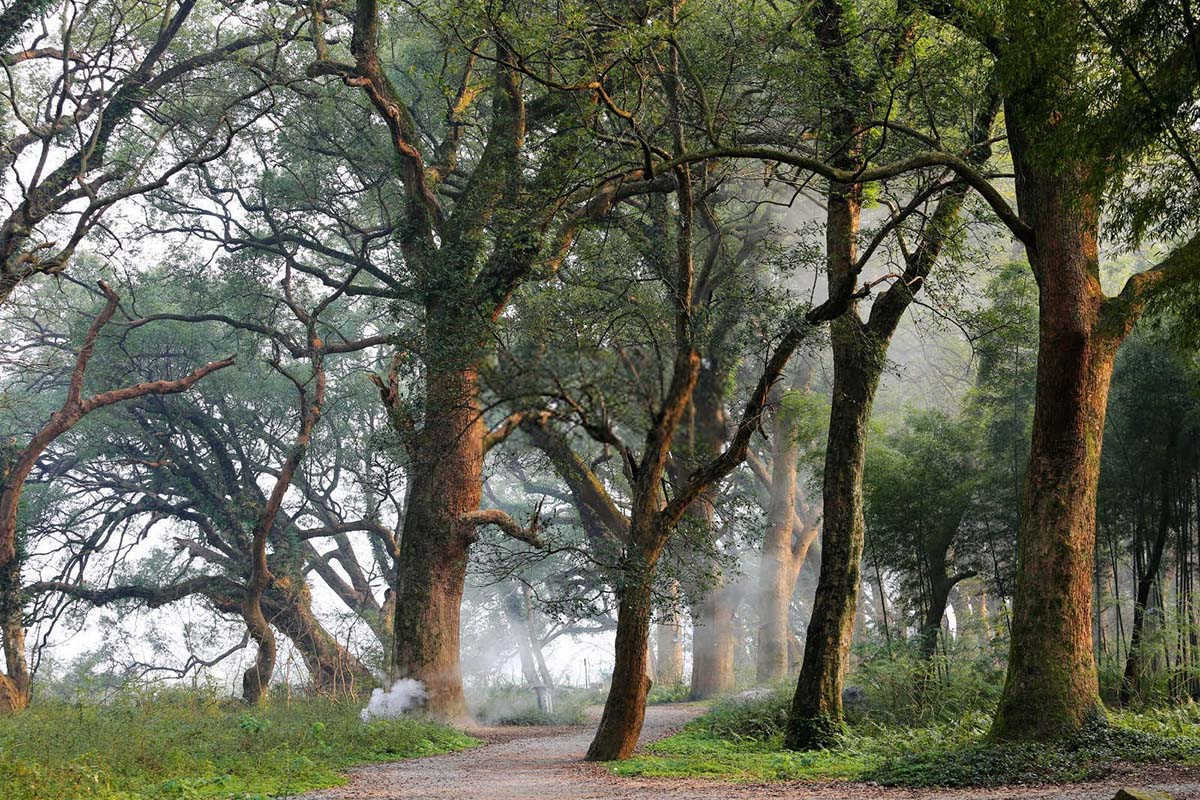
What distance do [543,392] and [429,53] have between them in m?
9.54

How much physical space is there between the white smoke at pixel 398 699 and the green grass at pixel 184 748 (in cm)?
53

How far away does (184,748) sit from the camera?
26.5 feet

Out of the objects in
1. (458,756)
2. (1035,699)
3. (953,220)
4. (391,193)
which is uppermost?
(391,193)

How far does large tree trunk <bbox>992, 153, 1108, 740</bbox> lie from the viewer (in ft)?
26.6

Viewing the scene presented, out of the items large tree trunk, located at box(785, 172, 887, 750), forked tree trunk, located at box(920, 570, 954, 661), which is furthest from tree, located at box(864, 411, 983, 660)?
large tree trunk, located at box(785, 172, 887, 750)

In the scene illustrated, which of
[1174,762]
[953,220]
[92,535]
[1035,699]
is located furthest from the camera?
[92,535]

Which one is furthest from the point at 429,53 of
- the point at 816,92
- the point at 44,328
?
the point at 44,328

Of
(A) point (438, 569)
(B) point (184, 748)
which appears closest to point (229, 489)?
(A) point (438, 569)

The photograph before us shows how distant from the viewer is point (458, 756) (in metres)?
11.1

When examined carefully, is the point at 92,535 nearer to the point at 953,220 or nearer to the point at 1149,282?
the point at 953,220

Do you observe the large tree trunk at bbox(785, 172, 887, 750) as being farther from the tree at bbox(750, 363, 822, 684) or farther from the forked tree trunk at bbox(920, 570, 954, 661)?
the tree at bbox(750, 363, 822, 684)

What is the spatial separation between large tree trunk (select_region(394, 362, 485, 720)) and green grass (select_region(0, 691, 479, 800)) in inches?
41.9

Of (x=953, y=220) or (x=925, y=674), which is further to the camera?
(x=925, y=674)

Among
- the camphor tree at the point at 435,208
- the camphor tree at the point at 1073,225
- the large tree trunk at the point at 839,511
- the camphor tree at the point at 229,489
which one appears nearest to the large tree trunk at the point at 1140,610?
the large tree trunk at the point at 839,511
